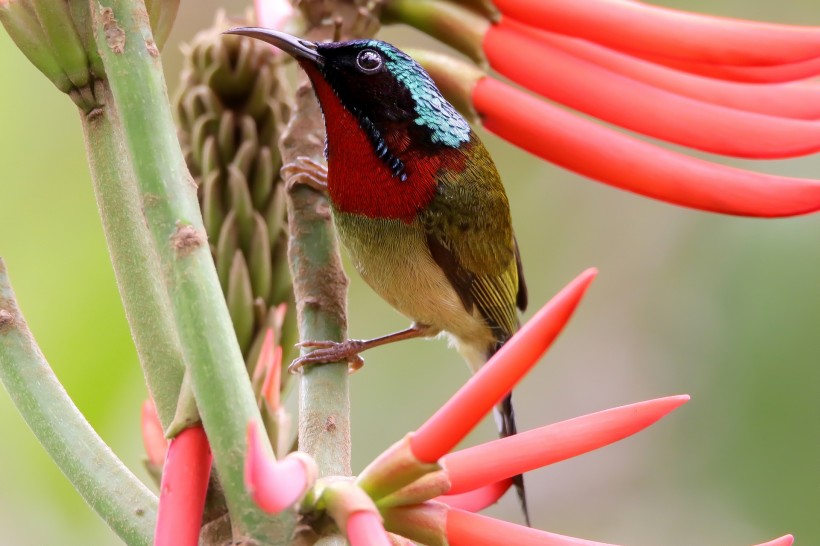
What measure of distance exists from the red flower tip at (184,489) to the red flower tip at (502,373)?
0.15 metres

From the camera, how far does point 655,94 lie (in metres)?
1.15

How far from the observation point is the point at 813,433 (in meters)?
1.80

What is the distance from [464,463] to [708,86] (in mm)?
679

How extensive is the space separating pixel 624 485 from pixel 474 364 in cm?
43

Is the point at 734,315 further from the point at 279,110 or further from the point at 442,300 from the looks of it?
the point at 279,110

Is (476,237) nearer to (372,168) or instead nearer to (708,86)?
(372,168)

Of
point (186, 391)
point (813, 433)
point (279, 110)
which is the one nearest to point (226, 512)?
point (186, 391)

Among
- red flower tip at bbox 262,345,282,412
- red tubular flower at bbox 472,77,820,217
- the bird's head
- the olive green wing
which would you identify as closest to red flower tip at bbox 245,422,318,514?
red flower tip at bbox 262,345,282,412

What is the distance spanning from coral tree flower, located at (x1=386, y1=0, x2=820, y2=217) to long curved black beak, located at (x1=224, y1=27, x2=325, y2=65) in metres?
0.20

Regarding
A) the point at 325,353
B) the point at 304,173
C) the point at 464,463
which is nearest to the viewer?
the point at 464,463

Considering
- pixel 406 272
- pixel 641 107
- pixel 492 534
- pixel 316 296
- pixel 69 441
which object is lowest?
pixel 492 534

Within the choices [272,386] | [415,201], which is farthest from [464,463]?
[415,201]

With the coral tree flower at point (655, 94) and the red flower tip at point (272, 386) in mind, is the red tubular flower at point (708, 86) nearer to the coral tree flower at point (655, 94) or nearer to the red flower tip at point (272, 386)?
the coral tree flower at point (655, 94)

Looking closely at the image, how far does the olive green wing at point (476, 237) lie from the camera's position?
5.99ft
